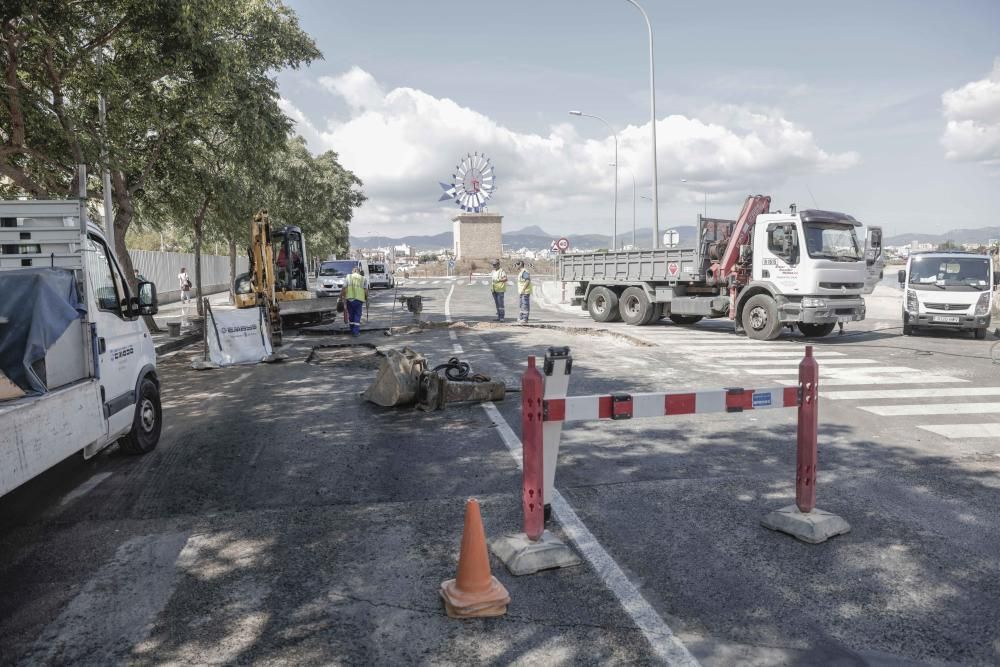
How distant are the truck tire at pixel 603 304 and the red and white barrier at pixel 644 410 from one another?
16.0 meters

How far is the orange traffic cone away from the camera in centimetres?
358

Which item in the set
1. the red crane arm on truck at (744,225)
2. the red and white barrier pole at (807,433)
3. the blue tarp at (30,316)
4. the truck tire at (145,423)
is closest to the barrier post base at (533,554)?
the red and white barrier pole at (807,433)

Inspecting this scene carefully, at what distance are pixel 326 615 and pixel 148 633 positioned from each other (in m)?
0.86

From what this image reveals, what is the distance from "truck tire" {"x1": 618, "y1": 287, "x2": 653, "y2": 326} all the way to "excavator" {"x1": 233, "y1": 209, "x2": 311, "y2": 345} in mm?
9074

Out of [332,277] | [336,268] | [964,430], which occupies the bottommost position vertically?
[964,430]

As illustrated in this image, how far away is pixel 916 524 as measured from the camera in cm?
484

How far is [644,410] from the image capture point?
4.26 meters

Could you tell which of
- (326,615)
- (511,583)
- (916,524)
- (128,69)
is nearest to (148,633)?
(326,615)

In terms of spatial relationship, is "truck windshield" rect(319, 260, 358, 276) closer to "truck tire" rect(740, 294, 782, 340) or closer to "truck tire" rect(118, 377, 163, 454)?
"truck tire" rect(740, 294, 782, 340)

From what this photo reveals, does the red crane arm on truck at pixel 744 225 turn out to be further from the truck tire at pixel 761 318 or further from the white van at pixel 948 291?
the white van at pixel 948 291

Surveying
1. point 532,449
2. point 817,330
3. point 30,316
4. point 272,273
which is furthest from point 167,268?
point 532,449

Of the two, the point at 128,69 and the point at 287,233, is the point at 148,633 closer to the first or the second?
the point at 128,69

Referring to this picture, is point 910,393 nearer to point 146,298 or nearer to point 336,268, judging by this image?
point 146,298

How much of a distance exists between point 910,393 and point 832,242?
21.7 ft
